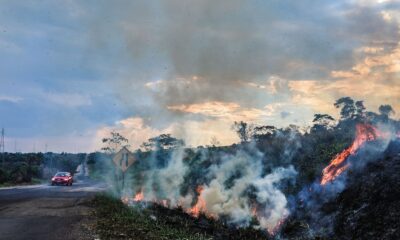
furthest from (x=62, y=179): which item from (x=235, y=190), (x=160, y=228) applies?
(x=160, y=228)

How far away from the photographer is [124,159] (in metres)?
25.1

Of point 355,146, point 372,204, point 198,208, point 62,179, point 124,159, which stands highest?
point 124,159

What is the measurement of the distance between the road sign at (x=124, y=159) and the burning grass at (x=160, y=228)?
3786mm

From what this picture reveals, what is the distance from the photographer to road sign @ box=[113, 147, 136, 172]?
986 inches

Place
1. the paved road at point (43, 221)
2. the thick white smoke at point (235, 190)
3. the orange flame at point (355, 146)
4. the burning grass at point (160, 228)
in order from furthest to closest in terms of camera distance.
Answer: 1. the thick white smoke at point (235, 190)
2. the orange flame at point (355, 146)
3. the burning grass at point (160, 228)
4. the paved road at point (43, 221)

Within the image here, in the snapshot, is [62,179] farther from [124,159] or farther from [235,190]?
[235,190]

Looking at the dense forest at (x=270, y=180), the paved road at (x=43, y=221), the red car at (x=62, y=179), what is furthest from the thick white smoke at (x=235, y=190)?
the red car at (x=62, y=179)

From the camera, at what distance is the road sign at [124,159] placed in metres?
25.0

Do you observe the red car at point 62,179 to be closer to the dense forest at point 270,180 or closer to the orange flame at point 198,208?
the dense forest at point 270,180

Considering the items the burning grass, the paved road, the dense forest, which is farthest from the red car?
the burning grass

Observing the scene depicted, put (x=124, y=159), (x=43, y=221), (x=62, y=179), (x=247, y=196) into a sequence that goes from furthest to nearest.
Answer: (x=62, y=179) → (x=124, y=159) → (x=247, y=196) → (x=43, y=221)

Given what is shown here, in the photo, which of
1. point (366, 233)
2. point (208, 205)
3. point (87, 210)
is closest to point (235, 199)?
point (208, 205)

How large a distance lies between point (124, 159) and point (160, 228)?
1061 cm

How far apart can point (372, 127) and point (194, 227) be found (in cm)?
857
